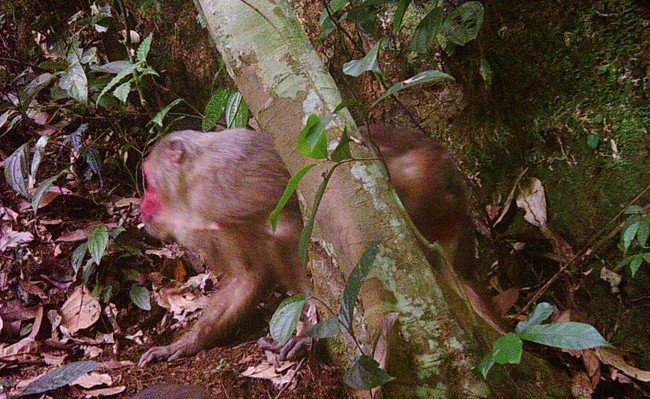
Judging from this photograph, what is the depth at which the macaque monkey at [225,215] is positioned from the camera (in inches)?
105

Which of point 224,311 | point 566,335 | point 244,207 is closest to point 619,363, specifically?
point 566,335

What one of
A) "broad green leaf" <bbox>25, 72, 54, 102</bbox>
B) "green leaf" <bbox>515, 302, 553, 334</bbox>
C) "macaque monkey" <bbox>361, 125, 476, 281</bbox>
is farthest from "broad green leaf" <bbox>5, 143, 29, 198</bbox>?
"green leaf" <bbox>515, 302, 553, 334</bbox>

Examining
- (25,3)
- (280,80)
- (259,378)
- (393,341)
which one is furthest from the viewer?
(25,3)

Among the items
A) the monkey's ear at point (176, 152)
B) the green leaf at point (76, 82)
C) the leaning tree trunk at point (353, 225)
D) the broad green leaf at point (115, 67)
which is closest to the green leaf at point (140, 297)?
the monkey's ear at point (176, 152)

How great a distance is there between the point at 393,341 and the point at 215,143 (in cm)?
160

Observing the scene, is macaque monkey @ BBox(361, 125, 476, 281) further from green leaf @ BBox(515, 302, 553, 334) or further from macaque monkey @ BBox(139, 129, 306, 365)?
green leaf @ BBox(515, 302, 553, 334)

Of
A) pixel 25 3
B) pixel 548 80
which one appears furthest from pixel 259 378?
pixel 25 3

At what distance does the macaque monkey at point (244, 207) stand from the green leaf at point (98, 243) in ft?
0.75

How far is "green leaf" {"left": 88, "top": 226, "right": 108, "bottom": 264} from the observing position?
2880mm

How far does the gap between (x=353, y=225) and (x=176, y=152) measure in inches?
58.2

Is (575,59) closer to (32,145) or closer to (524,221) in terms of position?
(524,221)

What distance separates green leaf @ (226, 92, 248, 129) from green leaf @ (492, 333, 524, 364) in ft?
6.19

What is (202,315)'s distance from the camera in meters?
2.98

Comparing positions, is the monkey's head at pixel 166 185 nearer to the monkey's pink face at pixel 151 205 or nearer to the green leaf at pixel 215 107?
the monkey's pink face at pixel 151 205
